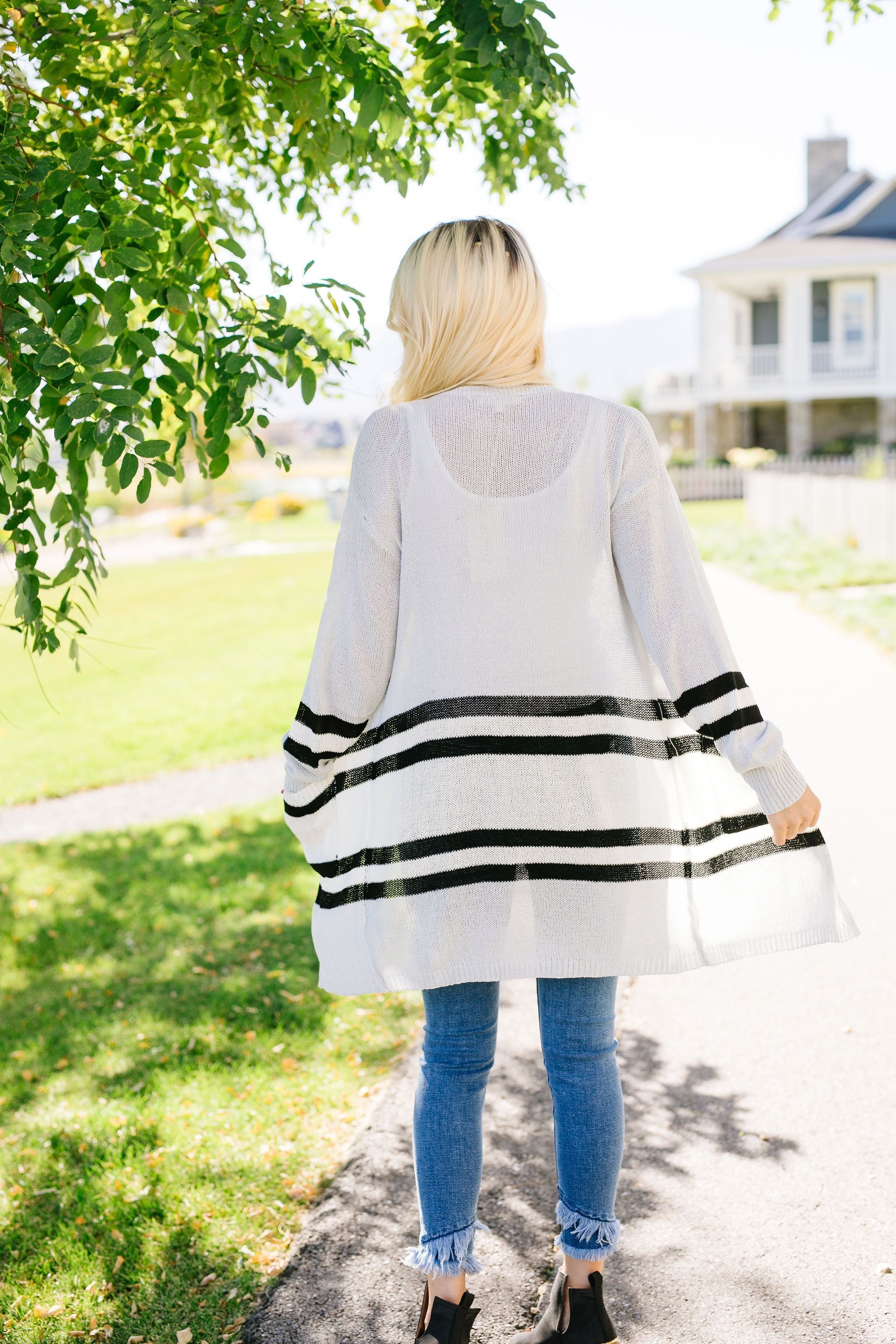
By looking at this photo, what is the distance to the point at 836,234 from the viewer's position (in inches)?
1257

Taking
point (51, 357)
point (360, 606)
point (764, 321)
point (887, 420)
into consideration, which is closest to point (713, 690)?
point (360, 606)

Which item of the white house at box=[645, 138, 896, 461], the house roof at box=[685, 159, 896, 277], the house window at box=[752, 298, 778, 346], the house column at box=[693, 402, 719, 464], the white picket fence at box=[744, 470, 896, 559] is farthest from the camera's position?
the house window at box=[752, 298, 778, 346]

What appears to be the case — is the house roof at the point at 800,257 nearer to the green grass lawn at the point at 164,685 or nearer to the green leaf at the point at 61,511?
the green grass lawn at the point at 164,685

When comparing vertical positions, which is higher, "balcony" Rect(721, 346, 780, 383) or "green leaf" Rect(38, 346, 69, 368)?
"balcony" Rect(721, 346, 780, 383)

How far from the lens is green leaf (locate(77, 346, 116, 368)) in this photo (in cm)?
218

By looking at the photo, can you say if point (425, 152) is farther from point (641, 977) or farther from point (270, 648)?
point (270, 648)

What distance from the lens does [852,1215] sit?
255 centimetres

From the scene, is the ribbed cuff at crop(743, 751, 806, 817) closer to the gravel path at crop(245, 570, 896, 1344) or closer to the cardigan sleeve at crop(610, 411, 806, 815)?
the cardigan sleeve at crop(610, 411, 806, 815)

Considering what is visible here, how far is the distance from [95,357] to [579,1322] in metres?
2.04

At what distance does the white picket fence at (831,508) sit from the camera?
1374 cm

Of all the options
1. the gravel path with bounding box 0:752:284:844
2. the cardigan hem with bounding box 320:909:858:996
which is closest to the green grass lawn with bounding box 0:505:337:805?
the gravel path with bounding box 0:752:284:844

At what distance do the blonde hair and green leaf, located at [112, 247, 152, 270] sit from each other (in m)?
0.56

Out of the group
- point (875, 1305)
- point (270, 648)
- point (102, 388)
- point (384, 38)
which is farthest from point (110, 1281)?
point (270, 648)

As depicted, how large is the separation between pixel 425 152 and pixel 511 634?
1.67m
